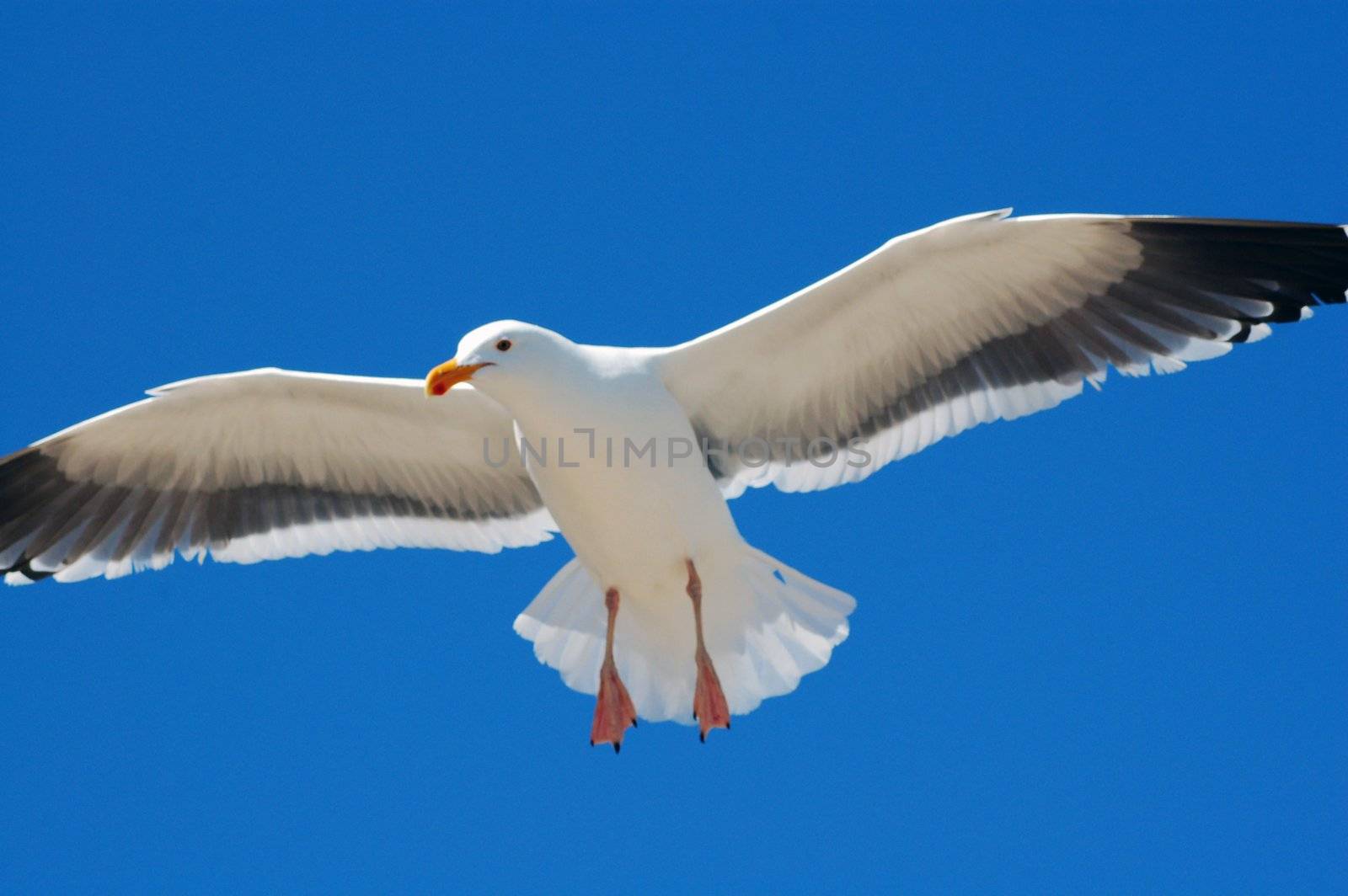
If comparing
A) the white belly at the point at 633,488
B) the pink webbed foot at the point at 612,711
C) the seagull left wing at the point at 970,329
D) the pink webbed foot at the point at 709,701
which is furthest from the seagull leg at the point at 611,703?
the seagull left wing at the point at 970,329

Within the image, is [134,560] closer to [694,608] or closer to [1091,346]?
[694,608]

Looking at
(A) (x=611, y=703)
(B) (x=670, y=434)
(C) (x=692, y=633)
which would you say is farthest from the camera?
(C) (x=692, y=633)

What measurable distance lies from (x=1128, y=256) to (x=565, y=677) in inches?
119

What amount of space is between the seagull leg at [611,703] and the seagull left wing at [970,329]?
0.89 metres

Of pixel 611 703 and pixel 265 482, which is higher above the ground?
pixel 265 482

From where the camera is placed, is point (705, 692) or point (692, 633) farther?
point (692, 633)

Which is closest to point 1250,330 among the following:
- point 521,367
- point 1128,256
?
point 1128,256

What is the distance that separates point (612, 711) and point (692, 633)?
50 cm

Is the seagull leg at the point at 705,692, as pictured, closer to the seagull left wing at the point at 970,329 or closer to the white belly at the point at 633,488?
the white belly at the point at 633,488

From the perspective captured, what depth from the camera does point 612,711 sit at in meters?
7.73

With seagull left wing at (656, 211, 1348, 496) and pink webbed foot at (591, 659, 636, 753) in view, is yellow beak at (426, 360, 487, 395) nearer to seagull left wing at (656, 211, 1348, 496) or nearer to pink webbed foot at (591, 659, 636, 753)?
seagull left wing at (656, 211, 1348, 496)

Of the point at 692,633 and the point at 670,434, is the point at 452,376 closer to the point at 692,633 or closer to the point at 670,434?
the point at 670,434

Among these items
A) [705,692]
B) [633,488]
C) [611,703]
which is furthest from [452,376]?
[705,692]

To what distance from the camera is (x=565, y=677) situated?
8039 mm
